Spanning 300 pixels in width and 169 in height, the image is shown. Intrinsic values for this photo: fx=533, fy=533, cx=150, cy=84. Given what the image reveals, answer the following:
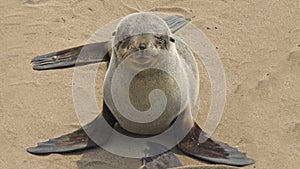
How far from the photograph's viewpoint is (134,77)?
3859 millimetres

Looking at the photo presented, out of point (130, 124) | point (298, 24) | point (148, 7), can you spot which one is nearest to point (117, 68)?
point (130, 124)

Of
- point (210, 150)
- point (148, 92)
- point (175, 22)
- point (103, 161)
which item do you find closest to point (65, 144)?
point (103, 161)

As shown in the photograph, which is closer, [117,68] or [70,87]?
[117,68]

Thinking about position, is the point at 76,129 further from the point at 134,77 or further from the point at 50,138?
the point at 134,77

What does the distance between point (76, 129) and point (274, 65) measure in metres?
2.00

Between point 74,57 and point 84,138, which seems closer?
point 84,138

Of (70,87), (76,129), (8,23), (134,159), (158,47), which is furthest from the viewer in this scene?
(8,23)

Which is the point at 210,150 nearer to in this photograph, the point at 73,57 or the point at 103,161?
the point at 103,161

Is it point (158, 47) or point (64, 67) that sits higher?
point (158, 47)

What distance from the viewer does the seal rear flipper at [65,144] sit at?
412 centimetres

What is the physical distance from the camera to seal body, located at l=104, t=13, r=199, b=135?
3.74 meters

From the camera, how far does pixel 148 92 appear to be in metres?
3.90

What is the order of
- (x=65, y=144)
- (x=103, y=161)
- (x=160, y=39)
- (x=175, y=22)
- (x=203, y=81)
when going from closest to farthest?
(x=160, y=39) < (x=103, y=161) < (x=65, y=144) < (x=203, y=81) < (x=175, y=22)

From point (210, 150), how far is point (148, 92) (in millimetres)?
700
